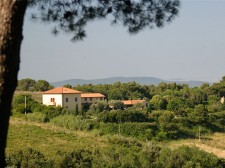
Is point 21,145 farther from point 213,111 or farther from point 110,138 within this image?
point 213,111

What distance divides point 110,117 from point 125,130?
9.11ft

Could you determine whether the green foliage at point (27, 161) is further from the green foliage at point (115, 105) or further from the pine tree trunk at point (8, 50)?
the green foliage at point (115, 105)

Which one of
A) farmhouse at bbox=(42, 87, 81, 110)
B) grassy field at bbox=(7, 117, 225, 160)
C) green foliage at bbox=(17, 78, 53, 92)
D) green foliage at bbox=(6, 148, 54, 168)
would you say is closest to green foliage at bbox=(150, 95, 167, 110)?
farmhouse at bbox=(42, 87, 81, 110)

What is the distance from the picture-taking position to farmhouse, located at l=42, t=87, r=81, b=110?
133 ft

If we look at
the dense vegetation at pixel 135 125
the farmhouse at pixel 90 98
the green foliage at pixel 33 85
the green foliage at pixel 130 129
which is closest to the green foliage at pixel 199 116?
the dense vegetation at pixel 135 125

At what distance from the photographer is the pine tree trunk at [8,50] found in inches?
109

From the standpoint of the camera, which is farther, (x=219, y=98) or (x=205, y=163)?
(x=219, y=98)

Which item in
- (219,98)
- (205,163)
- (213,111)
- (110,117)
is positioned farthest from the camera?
(219,98)

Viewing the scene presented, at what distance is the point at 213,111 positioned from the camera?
46.6 meters

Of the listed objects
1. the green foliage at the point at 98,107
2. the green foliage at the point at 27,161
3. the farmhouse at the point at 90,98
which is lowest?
the green foliage at the point at 27,161

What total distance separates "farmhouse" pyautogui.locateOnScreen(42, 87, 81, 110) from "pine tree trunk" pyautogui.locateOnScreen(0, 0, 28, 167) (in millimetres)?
37697

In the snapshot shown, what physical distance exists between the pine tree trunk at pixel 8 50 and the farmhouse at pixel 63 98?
37.7 meters

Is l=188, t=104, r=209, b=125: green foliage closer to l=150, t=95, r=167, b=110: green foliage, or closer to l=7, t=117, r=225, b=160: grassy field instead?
l=7, t=117, r=225, b=160: grassy field

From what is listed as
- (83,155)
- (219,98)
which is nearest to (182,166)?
(83,155)
